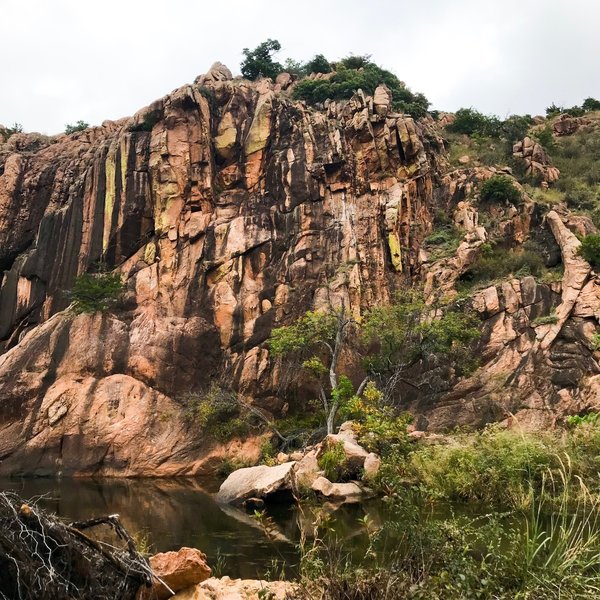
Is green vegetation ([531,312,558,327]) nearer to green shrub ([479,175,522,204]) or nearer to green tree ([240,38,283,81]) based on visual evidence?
green shrub ([479,175,522,204])

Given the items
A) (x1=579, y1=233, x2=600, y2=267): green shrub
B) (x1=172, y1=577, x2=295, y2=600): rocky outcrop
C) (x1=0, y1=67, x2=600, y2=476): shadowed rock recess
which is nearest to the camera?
(x1=172, y1=577, x2=295, y2=600): rocky outcrop

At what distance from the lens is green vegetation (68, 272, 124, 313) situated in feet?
104

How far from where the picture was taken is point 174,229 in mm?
35406

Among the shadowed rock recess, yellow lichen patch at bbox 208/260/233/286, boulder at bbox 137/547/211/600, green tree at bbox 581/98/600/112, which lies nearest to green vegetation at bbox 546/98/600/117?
green tree at bbox 581/98/600/112

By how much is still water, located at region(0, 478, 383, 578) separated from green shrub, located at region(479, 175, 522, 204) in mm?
24483

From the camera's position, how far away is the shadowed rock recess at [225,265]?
26.5 meters

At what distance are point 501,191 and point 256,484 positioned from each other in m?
26.1

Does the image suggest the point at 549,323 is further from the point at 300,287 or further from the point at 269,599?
the point at 269,599

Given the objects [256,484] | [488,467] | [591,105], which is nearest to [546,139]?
[591,105]

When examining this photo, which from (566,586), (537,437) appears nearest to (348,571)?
(566,586)

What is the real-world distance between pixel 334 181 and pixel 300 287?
8.30m

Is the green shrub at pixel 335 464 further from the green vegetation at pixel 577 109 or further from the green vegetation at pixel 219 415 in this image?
the green vegetation at pixel 577 109

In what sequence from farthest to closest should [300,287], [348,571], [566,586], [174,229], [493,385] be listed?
[174,229]
[300,287]
[493,385]
[348,571]
[566,586]

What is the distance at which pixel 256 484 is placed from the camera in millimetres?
16828
